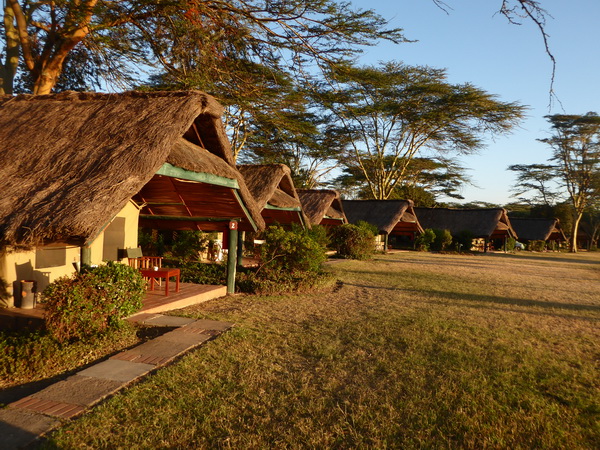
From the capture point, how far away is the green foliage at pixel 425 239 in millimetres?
29125

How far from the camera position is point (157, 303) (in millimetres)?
7352

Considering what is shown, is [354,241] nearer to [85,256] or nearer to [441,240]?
[441,240]

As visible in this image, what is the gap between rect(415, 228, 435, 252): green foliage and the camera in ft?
95.6

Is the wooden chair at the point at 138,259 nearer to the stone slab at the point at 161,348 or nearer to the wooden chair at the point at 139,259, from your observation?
the wooden chair at the point at 139,259

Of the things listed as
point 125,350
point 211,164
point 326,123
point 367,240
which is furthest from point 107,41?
point 326,123

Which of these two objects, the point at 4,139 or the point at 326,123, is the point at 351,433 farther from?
the point at 326,123

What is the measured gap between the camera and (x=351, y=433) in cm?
327

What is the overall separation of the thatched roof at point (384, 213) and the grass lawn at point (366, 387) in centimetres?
1820

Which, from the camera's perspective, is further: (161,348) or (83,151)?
(83,151)

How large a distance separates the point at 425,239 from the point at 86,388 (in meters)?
27.3

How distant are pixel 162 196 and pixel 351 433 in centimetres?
768

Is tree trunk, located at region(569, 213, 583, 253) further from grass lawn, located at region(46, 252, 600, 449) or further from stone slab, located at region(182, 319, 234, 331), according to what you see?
stone slab, located at region(182, 319, 234, 331)

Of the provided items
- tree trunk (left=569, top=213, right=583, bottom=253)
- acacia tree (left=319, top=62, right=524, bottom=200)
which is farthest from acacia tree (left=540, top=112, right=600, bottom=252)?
acacia tree (left=319, top=62, right=524, bottom=200)

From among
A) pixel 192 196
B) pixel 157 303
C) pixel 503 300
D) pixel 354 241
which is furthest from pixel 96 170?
pixel 354 241
